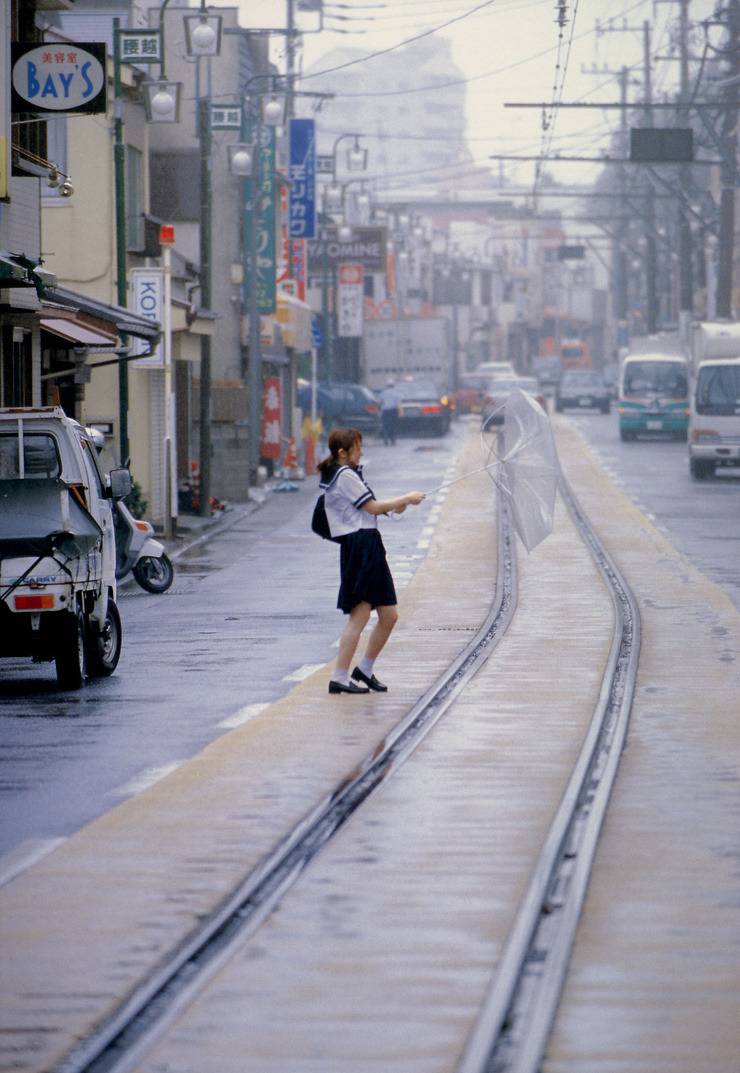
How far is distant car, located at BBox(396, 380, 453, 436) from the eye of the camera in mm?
66250

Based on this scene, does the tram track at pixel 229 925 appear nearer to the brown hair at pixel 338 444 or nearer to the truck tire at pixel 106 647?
the brown hair at pixel 338 444

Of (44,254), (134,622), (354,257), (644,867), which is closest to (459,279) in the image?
(354,257)

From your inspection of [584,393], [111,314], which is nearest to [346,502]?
[111,314]

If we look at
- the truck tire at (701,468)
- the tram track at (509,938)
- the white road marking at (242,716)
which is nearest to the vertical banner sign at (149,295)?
the truck tire at (701,468)

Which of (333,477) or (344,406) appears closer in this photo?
(333,477)

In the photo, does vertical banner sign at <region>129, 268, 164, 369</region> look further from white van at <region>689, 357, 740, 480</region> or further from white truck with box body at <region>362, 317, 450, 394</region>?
white truck with box body at <region>362, 317, 450, 394</region>

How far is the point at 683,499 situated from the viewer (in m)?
37.7

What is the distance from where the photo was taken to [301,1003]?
623 cm

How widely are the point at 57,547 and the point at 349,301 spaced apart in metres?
62.3

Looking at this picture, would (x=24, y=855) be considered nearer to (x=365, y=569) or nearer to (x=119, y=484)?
(x=365, y=569)

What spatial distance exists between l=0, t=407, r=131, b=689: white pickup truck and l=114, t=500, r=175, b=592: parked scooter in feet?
20.3

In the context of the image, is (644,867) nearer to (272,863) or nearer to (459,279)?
(272,863)

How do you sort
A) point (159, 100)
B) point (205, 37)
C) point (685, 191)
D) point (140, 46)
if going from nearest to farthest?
point (140, 46)
point (159, 100)
point (205, 37)
point (685, 191)

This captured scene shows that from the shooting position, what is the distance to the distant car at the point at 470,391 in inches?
3482
